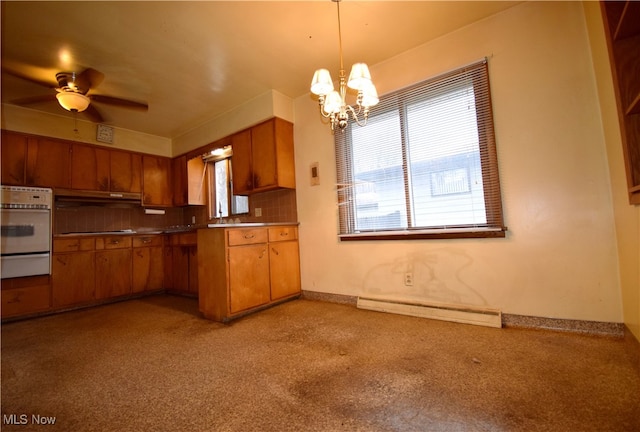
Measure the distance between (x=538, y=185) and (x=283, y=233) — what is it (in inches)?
93.7

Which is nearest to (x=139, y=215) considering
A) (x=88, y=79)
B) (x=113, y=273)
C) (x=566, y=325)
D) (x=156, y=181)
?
(x=156, y=181)

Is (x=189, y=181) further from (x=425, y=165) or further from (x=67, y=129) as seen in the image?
(x=425, y=165)

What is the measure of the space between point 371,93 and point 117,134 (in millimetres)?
4083

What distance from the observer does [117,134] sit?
3.99m

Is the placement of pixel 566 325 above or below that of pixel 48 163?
below

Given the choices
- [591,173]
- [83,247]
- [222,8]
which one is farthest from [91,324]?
[591,173]

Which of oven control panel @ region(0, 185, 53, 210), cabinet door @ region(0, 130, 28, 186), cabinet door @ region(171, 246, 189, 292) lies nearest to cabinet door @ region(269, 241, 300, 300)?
cabinet door @ region(171, 246, 189, 292)

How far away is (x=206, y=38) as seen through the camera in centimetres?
227

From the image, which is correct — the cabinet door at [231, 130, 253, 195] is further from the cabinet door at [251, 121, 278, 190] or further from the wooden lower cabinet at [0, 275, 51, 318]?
the wooden lower cabinet at [0, 275, 51, 318]

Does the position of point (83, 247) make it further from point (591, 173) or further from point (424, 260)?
point (591, 173)

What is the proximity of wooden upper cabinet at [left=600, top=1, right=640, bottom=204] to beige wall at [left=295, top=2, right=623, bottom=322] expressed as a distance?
0.63 meters

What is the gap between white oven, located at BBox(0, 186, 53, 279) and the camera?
9.30 ft

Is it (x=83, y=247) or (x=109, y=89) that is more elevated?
(x=109, y=89)

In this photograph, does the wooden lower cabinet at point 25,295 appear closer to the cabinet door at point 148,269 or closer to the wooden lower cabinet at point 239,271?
the cabinet door at point 148,269
